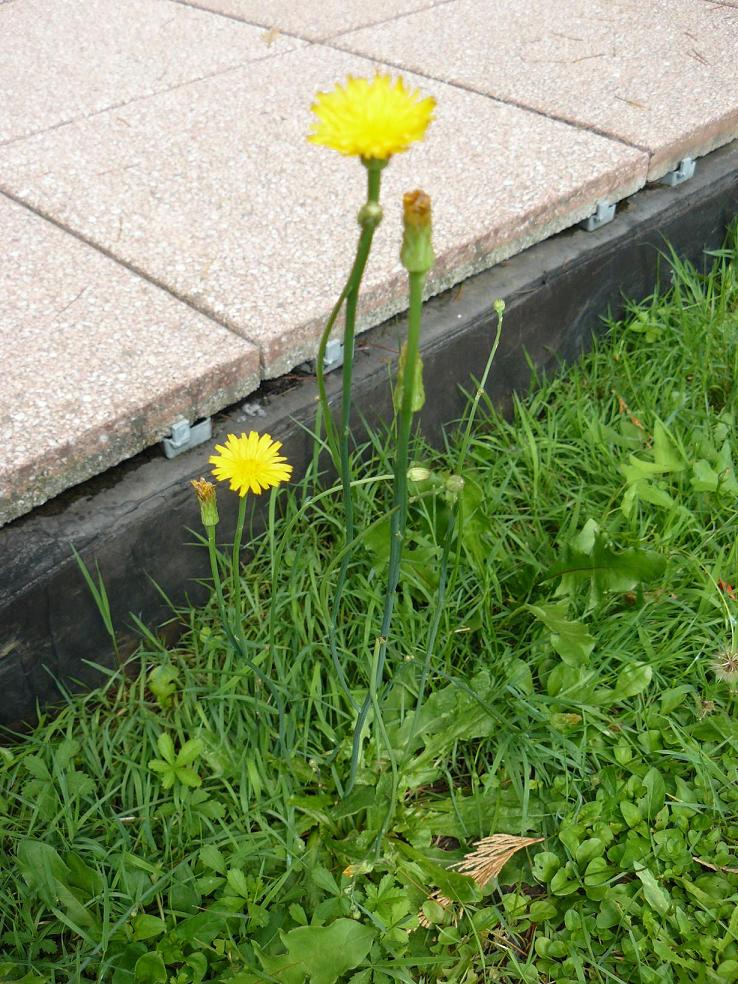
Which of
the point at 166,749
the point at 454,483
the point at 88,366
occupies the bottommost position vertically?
the point at 166,749

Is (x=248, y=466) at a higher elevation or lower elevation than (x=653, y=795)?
higher

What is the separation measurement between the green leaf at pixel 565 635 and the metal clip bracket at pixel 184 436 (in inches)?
23.6

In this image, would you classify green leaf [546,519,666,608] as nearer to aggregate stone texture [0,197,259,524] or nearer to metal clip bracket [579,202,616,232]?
aggregate stone texture [0,197,259,524]

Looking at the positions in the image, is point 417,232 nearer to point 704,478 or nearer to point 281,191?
point 704,478

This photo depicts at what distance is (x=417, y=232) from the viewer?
31.2 inches

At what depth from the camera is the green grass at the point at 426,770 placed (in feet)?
4.37

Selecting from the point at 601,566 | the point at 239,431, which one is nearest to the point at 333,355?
the point at 239,431

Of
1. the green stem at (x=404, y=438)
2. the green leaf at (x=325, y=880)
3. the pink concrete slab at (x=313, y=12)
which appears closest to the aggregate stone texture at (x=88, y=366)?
the green stem at (x=404, y=438)

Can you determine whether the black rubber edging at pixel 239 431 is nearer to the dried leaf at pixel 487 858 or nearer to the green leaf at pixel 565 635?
the green leaf at pixel 565 635

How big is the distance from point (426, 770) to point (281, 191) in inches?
47.7

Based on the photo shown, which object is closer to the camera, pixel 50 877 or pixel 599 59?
pixel 50 877

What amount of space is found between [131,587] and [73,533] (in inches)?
6.1

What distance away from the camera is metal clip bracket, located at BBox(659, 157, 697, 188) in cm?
235

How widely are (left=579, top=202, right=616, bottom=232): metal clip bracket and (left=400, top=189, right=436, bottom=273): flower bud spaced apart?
1.49 metres
